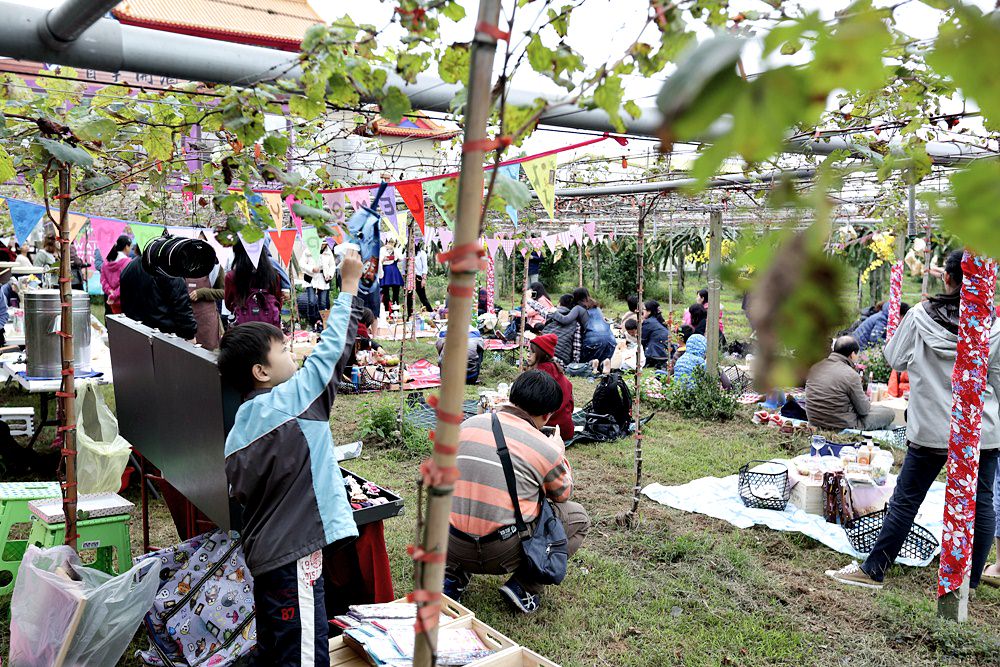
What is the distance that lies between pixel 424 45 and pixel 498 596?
3.01m

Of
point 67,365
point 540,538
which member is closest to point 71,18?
point 67,365

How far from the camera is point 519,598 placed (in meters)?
3.71

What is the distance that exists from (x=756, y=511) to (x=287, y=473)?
382 centimetres

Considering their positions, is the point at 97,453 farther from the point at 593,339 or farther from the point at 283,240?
the point at 593,339

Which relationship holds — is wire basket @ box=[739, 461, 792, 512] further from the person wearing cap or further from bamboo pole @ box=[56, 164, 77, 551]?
bamboo pole @ box=[56, 164, 77, 551]

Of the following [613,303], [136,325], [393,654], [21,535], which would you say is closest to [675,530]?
[393,654]

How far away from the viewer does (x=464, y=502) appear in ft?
11.5

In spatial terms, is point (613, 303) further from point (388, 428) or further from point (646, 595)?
point (646, 595)

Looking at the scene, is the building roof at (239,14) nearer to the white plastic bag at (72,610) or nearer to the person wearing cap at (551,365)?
the person wearing cap at (551,365)

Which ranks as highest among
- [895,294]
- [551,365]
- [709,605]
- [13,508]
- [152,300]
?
[895,294]

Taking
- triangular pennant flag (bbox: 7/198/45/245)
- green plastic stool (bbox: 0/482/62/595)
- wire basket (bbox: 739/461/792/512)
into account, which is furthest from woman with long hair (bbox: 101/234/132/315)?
wire basket (bbox: 739/461/792/512)

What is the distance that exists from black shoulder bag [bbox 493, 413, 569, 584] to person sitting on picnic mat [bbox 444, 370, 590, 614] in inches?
1.0

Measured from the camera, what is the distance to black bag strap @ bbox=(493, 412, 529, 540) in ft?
11.2

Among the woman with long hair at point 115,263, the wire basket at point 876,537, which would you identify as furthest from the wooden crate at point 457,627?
the woman with long hair at point 115,263
